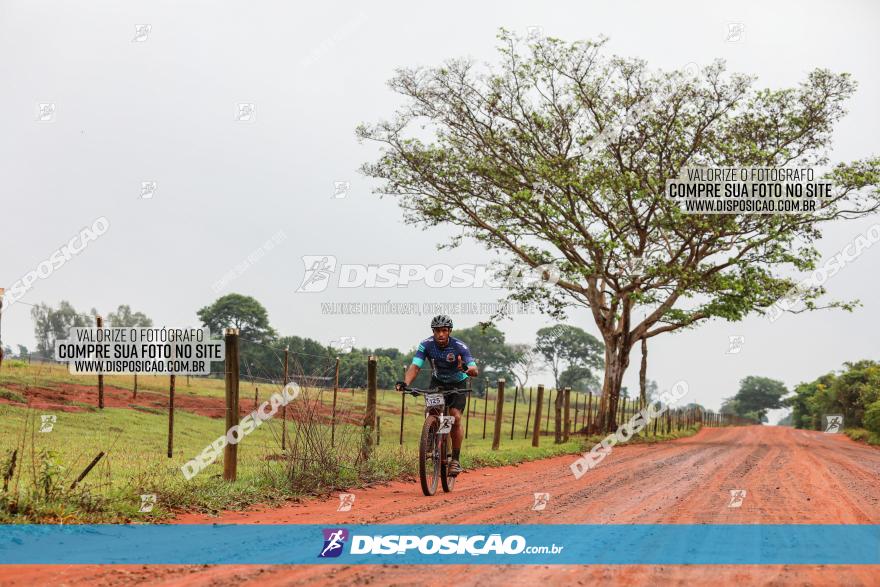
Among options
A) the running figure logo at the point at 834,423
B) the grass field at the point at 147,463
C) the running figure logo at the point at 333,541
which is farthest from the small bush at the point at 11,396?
the running figure logo at the point at 834,423

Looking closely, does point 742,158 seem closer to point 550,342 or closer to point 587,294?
point 587,294

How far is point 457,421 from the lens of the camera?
11562 millimetres

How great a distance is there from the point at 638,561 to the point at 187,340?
2237 centimetres

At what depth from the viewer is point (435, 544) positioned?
7211 mm

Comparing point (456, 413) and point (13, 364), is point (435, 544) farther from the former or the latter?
point (13, 364)

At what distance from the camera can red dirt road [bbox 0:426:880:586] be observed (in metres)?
5.95

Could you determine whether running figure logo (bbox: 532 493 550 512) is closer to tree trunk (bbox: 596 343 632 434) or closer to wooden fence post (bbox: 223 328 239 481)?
wooden fence post (bbox: 223 328 239 481)

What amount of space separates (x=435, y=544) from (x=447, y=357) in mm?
4431

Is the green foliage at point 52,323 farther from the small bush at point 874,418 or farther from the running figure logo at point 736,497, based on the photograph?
the small bush at point 874,418

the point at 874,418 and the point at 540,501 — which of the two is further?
the point at 874,418

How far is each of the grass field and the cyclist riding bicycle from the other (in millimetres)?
1240

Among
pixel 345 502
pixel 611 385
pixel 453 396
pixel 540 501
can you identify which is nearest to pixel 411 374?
pixel 453 396

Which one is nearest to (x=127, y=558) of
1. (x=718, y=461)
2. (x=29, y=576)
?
(x=29, y=576)

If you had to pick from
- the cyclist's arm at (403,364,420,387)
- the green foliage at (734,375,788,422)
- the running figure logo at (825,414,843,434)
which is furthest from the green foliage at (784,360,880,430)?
the green foliage at (734,375,788,422)
